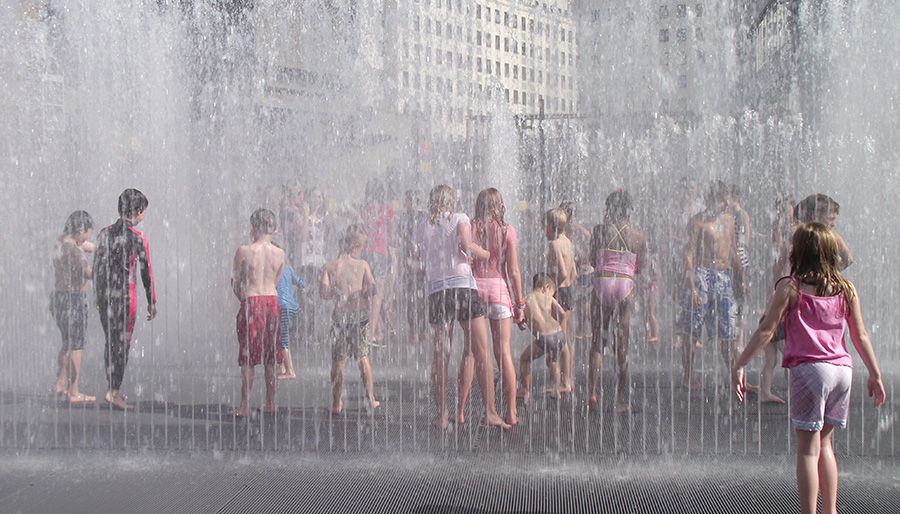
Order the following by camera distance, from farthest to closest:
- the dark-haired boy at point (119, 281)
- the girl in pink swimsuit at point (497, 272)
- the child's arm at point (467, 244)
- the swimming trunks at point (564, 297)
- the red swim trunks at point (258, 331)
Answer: the swimming trunks at point (564, 297)
the dark-haired boy at point (119, 281)
the red swim trunks at point (258, 331)
the girl in pink swimsuit at point (497, 272)
the child's arm at point (467, 244)

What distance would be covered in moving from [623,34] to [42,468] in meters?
12.4

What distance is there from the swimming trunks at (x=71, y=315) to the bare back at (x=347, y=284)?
1863 mm

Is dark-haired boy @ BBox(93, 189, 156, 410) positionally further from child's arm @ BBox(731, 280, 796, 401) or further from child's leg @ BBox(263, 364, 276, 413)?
child's arm @ BBox(731, 280, 796, 401)

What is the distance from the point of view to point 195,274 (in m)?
10.3

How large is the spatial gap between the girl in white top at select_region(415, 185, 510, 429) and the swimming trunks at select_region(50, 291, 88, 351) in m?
2.69

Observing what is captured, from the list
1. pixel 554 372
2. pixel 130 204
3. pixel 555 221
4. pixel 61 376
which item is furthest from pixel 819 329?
pixel 61 376

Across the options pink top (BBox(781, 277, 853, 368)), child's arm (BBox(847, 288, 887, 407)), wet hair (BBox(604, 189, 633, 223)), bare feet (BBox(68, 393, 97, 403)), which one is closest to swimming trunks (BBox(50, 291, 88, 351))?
bare feet (BBox(68, 393, 97, 403))

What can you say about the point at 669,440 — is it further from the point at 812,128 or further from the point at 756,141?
the point at 756,141

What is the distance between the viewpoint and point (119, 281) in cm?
494

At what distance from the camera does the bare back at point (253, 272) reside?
15.7 ft

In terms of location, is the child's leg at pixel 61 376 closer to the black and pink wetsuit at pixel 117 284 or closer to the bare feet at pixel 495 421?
the black and pink wetsuit at pixel 117 284

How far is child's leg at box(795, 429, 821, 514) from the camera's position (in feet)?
8.82

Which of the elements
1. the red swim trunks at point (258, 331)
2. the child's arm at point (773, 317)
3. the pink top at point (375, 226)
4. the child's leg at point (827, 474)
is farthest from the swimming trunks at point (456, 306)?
the pink top at point (375, 226)

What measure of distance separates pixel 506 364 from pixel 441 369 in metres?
0.40
